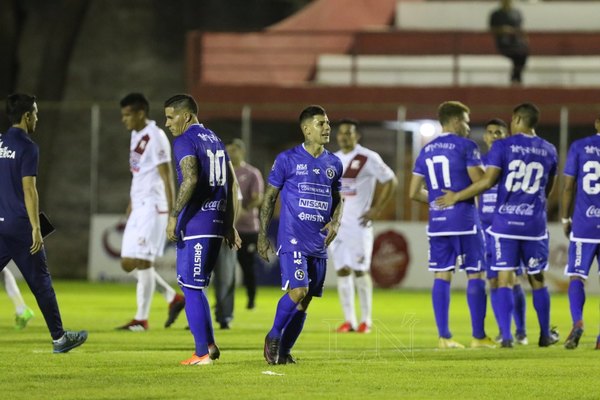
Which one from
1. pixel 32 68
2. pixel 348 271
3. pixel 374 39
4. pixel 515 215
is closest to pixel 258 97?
pixel 374 39

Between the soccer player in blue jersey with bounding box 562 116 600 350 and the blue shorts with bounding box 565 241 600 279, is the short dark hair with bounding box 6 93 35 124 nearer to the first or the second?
the soccer player in blue jersey with bounding box 562 116 600 350

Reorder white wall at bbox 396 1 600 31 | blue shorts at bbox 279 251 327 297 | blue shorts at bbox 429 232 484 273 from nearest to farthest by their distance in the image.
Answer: blue shorts at bbox 279 251 327 297 < blue shorts at bbox 429 232 484 273 < white wall at bbox 396 1 600 31

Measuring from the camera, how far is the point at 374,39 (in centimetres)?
3116

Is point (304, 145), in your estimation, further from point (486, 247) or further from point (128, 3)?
point (128, 3)

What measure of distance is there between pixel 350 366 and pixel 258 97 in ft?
58.1

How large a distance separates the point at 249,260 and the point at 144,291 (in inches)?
167

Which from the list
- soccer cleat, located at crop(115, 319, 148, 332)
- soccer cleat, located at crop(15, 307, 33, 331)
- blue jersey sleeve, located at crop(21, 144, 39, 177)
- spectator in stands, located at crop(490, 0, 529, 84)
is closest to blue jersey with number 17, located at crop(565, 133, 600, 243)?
soccer cleat, located at crop(115, 319, 148, 332)

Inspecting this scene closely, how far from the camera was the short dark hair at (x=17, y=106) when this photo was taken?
11320mm

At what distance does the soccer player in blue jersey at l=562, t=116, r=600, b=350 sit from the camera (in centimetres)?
1296

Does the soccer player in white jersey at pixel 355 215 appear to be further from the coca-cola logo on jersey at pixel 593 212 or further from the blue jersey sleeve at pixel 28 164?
the blue jersey sleeve at pixel 28 164

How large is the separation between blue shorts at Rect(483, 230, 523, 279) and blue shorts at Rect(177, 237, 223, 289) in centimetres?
378

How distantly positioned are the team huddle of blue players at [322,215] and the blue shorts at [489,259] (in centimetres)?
2

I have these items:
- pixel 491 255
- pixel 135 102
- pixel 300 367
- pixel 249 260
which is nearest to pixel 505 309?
pixel 491 255

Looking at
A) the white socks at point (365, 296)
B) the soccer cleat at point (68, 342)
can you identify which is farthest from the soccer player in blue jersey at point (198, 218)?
the white socks at point (365, 296)
